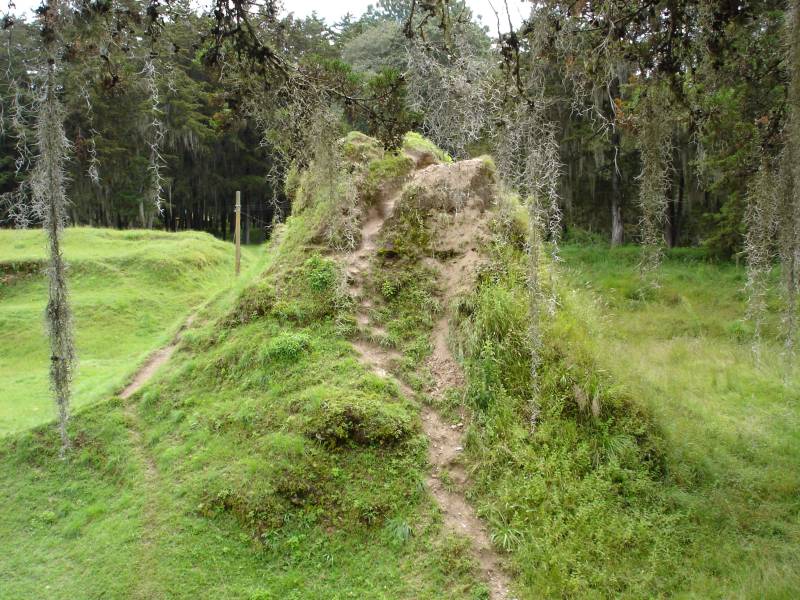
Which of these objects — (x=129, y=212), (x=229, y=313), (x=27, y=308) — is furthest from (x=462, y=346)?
(x=129, y=212)

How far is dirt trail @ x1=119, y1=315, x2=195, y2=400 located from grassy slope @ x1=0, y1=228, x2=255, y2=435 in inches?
6.6

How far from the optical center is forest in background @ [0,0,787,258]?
439cm

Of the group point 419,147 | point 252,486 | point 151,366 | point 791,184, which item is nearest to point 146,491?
point 252,486

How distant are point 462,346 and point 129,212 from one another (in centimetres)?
2754

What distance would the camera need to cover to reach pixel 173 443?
688cm

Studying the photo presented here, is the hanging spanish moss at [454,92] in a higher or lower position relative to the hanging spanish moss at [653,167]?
higher

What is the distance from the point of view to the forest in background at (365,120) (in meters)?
4.39

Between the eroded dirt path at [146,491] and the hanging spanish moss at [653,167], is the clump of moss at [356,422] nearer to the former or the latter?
the eroded dirt path at [146,491]

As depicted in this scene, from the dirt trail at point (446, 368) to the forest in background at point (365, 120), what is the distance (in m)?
1.34

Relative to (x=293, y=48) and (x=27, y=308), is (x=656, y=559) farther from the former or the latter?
(x=27, y=308)

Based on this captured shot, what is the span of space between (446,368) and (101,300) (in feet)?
41.1

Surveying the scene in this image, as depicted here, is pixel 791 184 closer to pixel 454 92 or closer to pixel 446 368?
pixel 454 92

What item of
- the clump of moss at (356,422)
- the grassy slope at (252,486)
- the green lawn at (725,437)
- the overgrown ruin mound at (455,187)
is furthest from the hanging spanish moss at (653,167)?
the overgrown ruin mound at (455,187)

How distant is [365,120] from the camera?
5.46 metres
